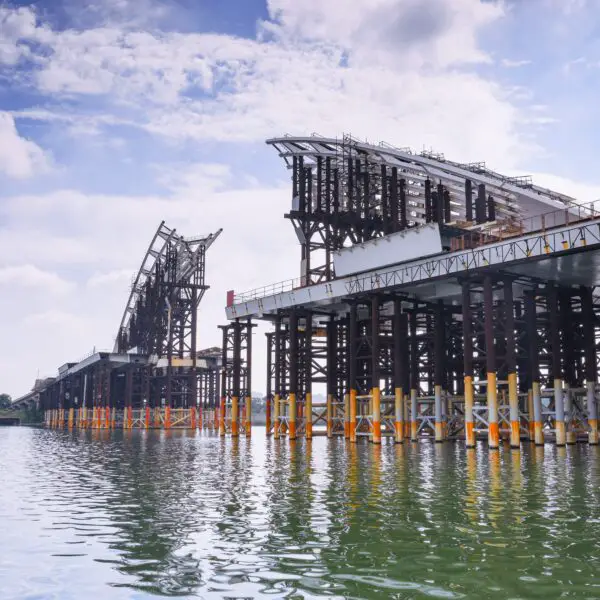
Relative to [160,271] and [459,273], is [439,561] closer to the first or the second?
[459,273]

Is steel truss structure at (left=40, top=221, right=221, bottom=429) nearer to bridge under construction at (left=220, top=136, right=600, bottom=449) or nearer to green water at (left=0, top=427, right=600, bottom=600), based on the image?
bridge under construction at (left=220, top=136, right=600, bottom=449)

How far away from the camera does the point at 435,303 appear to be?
63500 mm

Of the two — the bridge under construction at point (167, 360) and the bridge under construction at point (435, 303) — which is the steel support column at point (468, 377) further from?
the bridge under construction at point (167, 360)

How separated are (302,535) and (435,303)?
49.7 m

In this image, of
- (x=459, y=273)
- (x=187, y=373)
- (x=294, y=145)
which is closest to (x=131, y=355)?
(x=187, y=373)

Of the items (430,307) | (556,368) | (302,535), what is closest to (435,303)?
(430,307)

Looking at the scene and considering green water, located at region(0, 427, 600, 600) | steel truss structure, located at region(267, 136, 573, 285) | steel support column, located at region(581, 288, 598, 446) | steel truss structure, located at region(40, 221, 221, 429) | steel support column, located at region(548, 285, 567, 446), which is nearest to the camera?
green water, located at region(0, 427, 600, 600)

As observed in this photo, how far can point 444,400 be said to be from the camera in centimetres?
5900

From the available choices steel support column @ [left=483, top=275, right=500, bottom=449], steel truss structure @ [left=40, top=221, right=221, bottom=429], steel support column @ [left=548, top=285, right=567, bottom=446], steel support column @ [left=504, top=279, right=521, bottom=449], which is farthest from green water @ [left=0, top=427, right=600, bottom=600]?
steel truss structure @ [left=40, top=221, right=221, bottom=429]

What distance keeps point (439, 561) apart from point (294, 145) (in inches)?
2646

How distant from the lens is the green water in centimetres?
1138

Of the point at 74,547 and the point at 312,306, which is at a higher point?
the point at 312,306

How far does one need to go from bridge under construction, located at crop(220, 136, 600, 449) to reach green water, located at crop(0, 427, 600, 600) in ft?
66.2

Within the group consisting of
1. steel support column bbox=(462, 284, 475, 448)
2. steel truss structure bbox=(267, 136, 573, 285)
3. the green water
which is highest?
steel truss structure bbox=(267, 136, 573, 285)
